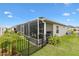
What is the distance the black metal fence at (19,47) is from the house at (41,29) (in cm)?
6

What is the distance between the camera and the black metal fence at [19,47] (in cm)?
209

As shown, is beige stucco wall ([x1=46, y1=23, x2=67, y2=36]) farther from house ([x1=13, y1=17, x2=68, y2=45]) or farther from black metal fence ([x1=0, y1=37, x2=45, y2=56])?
black metal fence ([x1=0, y1=37, x2=45, y2=56])

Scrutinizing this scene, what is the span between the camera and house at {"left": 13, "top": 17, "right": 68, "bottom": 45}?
2075 millimetres

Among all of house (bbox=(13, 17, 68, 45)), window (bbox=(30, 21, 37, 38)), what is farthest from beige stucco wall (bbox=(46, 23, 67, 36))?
window (bbox=(30, 21, 37, 38))

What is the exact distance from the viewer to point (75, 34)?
2092mm

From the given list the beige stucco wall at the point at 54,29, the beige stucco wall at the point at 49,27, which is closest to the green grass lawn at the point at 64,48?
the beige stucco wall at the point at 54,29

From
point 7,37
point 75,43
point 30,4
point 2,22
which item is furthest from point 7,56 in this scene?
point 75,43

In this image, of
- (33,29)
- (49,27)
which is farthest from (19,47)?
(49,27)

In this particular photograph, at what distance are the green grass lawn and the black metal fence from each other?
0.07m

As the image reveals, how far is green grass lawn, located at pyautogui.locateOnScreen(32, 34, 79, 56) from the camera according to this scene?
6.80 ft

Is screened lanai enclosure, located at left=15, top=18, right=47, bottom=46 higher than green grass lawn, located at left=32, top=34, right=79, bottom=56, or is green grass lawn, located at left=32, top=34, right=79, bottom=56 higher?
screened lanai enclosure, located at left=15, top=18, right=47, bottom=46

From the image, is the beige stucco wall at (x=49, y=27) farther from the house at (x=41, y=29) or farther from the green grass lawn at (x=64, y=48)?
the green grass lawn at (x=64, y=48)

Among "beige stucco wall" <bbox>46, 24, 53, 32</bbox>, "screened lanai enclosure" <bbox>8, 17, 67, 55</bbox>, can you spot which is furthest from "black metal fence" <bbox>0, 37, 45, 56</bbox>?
"beige stucco wall" <bbox>46, 24, 53, 32</bbox>

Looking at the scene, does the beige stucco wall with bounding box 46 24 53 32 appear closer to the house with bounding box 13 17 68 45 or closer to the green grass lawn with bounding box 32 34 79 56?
the house with bounding box 13 17 68 45
